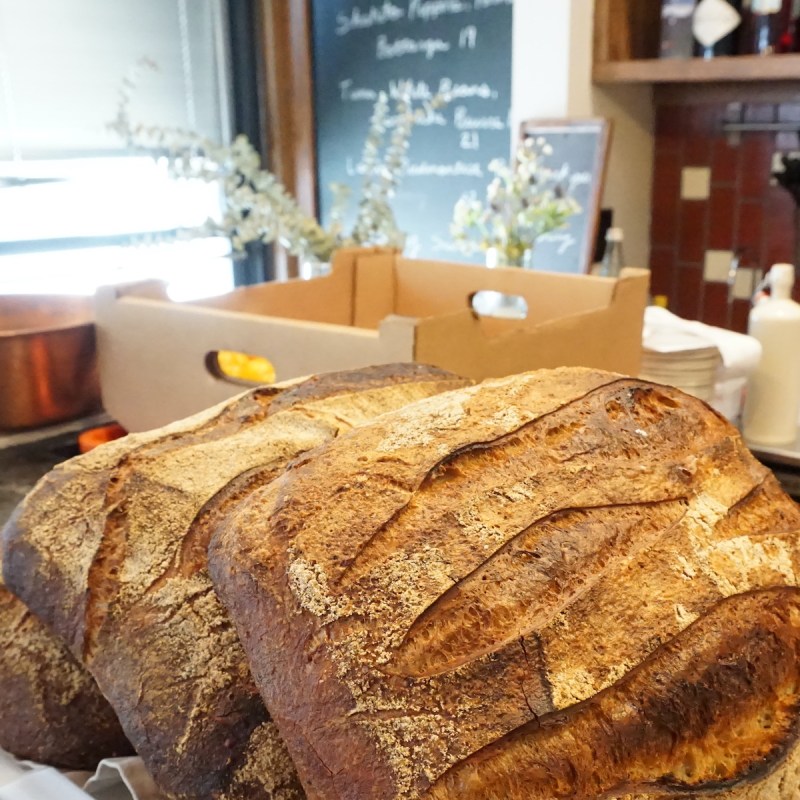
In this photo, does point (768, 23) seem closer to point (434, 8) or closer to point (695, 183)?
point (695, 183)

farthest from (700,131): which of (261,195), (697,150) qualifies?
(261,195)

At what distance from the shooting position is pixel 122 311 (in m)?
1.27

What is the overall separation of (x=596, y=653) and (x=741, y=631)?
0.33 ft

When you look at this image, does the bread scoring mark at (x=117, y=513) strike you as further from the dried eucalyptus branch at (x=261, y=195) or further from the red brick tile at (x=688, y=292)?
the red brick tile at (x=688, y=292)

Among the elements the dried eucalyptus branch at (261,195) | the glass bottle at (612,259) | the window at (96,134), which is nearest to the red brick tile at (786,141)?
the glass bottle at (612,259)

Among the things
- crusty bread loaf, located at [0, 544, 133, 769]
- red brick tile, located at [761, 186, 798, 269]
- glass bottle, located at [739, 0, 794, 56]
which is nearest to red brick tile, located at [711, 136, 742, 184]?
red brick tile, located at [761, 186, 798, 269]

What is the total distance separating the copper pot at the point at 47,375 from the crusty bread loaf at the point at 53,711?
0.63 meters

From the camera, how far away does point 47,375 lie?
1.30 metres

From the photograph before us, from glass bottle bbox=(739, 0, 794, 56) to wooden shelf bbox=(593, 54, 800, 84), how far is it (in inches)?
2.1

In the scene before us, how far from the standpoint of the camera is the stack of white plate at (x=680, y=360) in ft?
4.81

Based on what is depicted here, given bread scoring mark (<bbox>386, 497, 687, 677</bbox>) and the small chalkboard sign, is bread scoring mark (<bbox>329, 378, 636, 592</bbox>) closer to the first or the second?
Result: bread scoring mark (<bbox>386, 497, 687, 677</bbox>)

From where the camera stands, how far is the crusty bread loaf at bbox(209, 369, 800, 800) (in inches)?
19.1

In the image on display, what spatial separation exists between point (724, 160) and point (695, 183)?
0.10m

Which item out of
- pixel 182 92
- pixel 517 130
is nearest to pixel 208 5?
pixel 182 92
